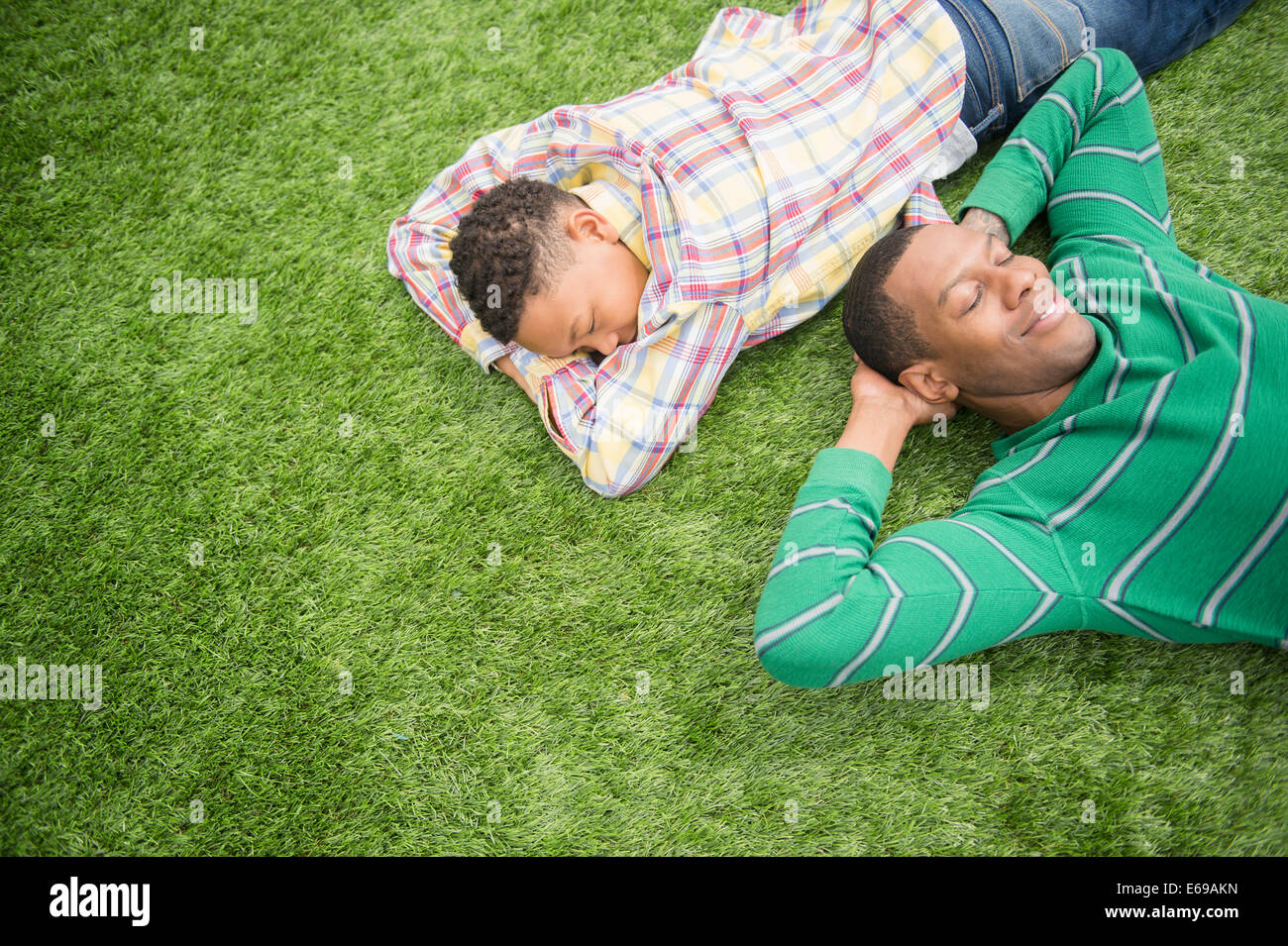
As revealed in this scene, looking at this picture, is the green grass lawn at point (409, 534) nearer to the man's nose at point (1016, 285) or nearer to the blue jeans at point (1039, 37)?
the blue jeans at point (1039, 37)

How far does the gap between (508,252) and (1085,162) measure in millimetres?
1812

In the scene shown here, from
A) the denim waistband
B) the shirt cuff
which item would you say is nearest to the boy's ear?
the shirt cuff

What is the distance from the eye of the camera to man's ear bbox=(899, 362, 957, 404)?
2299 mm

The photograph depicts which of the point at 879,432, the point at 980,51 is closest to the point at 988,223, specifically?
the point at 980,51

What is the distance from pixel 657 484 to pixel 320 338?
129 centimetres

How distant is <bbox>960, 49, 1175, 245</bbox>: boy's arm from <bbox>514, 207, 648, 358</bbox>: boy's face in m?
1.10

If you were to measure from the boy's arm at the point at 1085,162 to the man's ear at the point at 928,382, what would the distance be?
2.02ft

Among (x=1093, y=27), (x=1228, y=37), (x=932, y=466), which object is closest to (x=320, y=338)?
(x=932, y=466)

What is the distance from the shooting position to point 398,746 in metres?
2.36

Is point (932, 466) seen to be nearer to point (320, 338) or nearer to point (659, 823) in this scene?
point (659, 823)

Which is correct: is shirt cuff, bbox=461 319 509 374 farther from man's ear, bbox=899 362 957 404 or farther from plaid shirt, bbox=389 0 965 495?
man's ear, bbox=899 362 957 404

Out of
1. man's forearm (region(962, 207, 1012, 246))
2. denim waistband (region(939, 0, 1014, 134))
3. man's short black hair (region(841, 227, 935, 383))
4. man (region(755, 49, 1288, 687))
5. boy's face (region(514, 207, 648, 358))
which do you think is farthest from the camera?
denim waistband (region(939, 0, 1014, 134))

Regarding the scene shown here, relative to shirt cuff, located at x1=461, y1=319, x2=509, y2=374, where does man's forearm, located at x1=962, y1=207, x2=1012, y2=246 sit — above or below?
above

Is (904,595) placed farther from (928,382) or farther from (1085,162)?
(1085,162)
